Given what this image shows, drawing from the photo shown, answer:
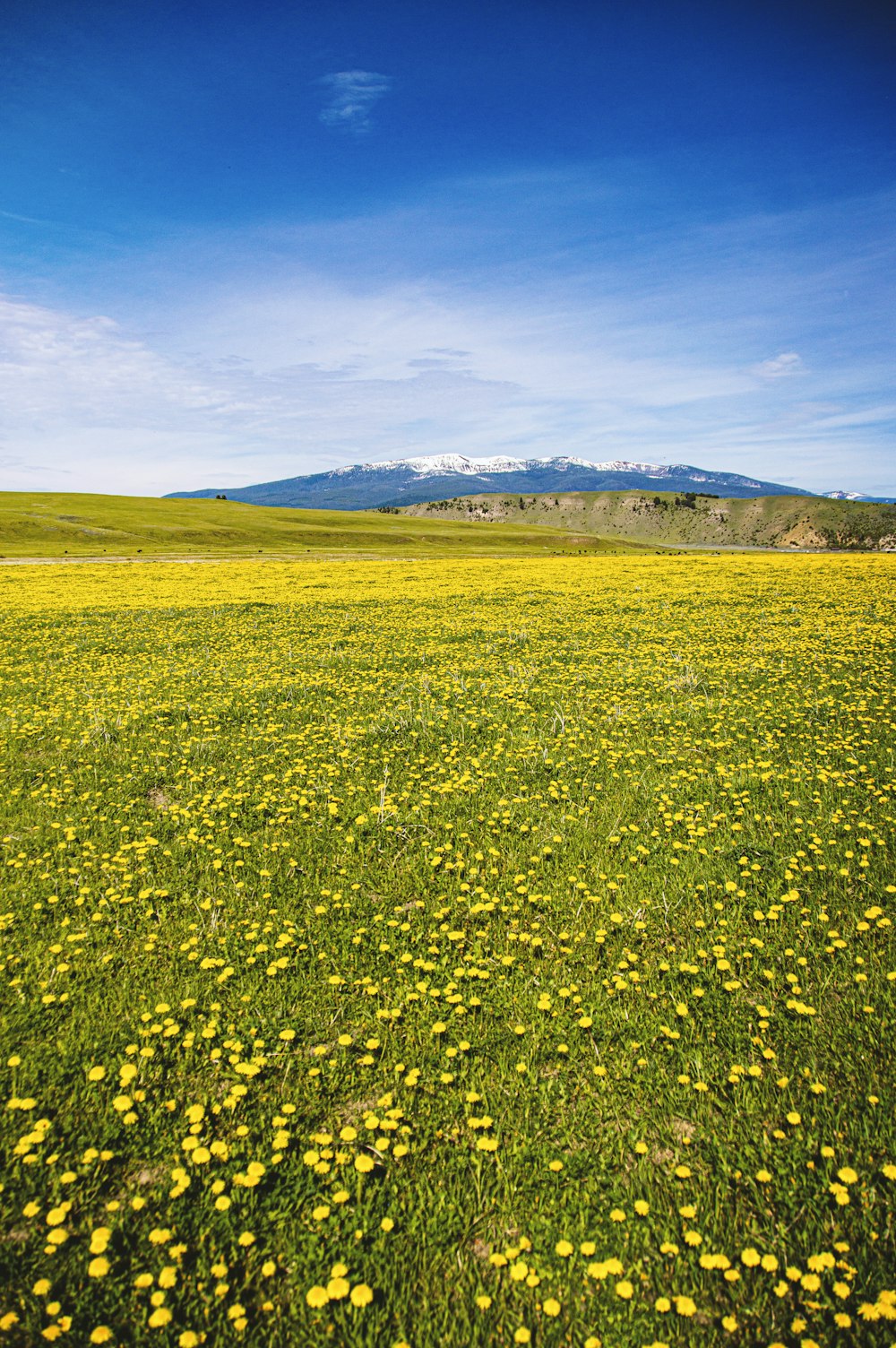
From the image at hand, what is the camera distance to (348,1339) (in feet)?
10.9

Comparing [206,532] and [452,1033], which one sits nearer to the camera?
[452,1033]

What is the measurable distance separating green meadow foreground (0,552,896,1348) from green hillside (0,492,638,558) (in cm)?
8663

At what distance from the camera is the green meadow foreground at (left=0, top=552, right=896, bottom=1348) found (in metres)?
3.52

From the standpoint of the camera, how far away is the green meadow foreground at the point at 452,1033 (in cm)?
352

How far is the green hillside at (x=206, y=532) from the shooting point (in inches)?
3962

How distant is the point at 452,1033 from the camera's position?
206 inches

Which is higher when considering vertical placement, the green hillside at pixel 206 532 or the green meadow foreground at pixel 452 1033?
the green hillside at pixel 206 532

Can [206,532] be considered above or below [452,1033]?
above

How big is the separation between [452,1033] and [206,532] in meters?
129

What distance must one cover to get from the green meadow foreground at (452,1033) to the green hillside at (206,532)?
86.6 m

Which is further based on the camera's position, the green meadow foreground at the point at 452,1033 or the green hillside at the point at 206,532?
the green hillside at the point at 206,532

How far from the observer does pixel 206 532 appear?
12156cm

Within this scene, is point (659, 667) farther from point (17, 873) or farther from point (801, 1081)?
point (17, 873)

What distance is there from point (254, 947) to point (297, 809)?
3091mm
